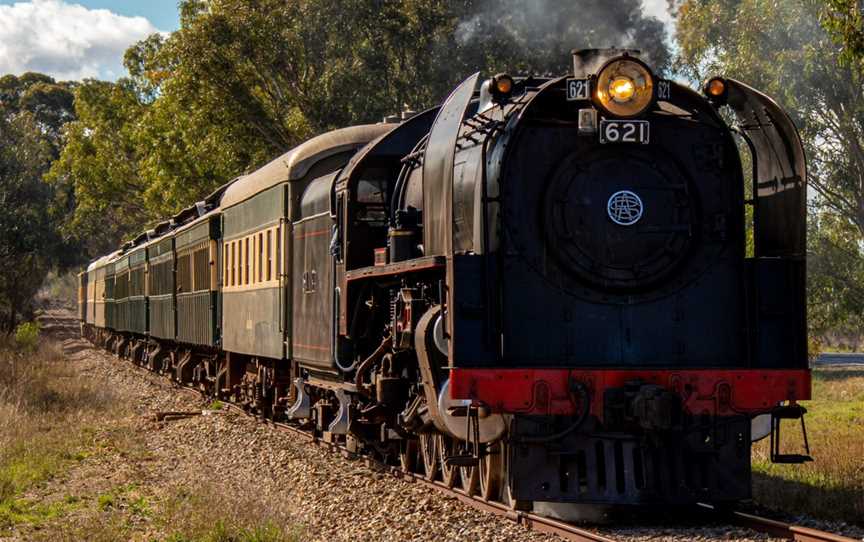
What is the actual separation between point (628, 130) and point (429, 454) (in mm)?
3687

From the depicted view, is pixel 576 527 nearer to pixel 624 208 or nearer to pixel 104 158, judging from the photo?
pixel 624 208

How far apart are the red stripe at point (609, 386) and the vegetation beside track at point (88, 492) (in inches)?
62.3

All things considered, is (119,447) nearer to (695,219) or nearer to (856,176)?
(695,219)

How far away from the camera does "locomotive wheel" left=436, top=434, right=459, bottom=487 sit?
992cm

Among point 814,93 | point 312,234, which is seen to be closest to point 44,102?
point 814,93

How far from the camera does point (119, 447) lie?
1424 cm

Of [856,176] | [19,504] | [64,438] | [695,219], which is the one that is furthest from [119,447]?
[856,176]

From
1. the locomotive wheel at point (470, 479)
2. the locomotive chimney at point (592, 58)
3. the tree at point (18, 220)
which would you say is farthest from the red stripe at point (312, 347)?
the tree at point (18, 220)

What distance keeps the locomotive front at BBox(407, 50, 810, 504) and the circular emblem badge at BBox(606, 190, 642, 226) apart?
0.01 metres

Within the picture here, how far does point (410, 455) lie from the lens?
36.8ft

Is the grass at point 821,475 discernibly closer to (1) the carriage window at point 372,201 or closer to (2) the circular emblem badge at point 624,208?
(2) the circular emblem badge at point 624,208

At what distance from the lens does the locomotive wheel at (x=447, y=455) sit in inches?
390

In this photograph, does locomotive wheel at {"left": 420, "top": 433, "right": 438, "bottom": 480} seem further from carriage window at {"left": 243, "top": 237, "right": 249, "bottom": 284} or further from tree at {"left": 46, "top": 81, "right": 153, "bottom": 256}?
tree at {"left": 46, "top": 81, "right": 153, "bottom": 256}

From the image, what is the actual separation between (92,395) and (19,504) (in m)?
10.5
